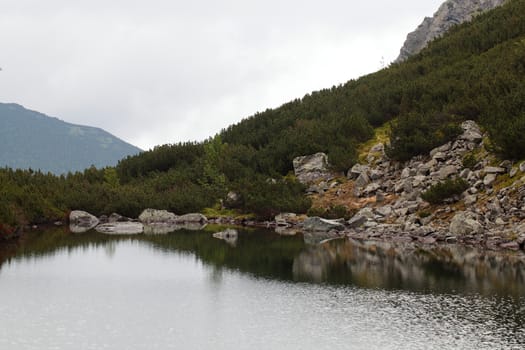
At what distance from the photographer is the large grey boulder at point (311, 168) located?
7075 cm

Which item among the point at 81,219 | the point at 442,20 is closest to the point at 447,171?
the point at 81,219

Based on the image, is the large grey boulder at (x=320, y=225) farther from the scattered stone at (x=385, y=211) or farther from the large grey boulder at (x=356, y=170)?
the large grey boulder at (x=356, y=170)

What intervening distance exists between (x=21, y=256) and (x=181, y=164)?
5510 cm

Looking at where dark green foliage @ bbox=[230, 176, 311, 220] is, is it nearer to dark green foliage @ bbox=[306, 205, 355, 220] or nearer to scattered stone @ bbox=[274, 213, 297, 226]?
scattered stone @ bbox=[274, 213, 297, 226]

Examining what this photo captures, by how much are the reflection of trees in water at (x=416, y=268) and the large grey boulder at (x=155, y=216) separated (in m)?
32.7

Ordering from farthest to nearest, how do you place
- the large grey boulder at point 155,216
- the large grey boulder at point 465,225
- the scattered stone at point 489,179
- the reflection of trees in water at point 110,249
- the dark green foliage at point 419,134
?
1. the large grey boulder at point 155,216
2. the dark green foliage at point 419,134
3. the scattered stone at point 489,179
4. the large grey boulder at point 465,225
5. the reflection of trees in water at point 110,249

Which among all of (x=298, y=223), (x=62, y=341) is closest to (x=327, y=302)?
(x=62, y=341)

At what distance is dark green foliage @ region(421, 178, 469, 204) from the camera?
160 feet

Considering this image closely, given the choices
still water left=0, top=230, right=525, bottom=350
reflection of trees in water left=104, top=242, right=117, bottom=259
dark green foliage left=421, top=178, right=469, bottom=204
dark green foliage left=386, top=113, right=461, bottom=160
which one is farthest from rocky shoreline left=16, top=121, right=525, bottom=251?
reflection of trees in water left=104, top=242, right=117, bottom=259

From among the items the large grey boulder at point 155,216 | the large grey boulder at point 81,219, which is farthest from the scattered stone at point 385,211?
the large grey boulder at point 81,219

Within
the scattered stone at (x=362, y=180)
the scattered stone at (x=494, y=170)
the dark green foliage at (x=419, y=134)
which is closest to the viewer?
the scattered stone at (x=494, y=170)

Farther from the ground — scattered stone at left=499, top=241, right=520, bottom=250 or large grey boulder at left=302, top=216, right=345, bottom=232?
large grey boulder at left=302, top=216, right=345, bottom=232

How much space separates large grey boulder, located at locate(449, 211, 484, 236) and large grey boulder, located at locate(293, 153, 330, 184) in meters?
25.9

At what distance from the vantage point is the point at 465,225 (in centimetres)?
4453
